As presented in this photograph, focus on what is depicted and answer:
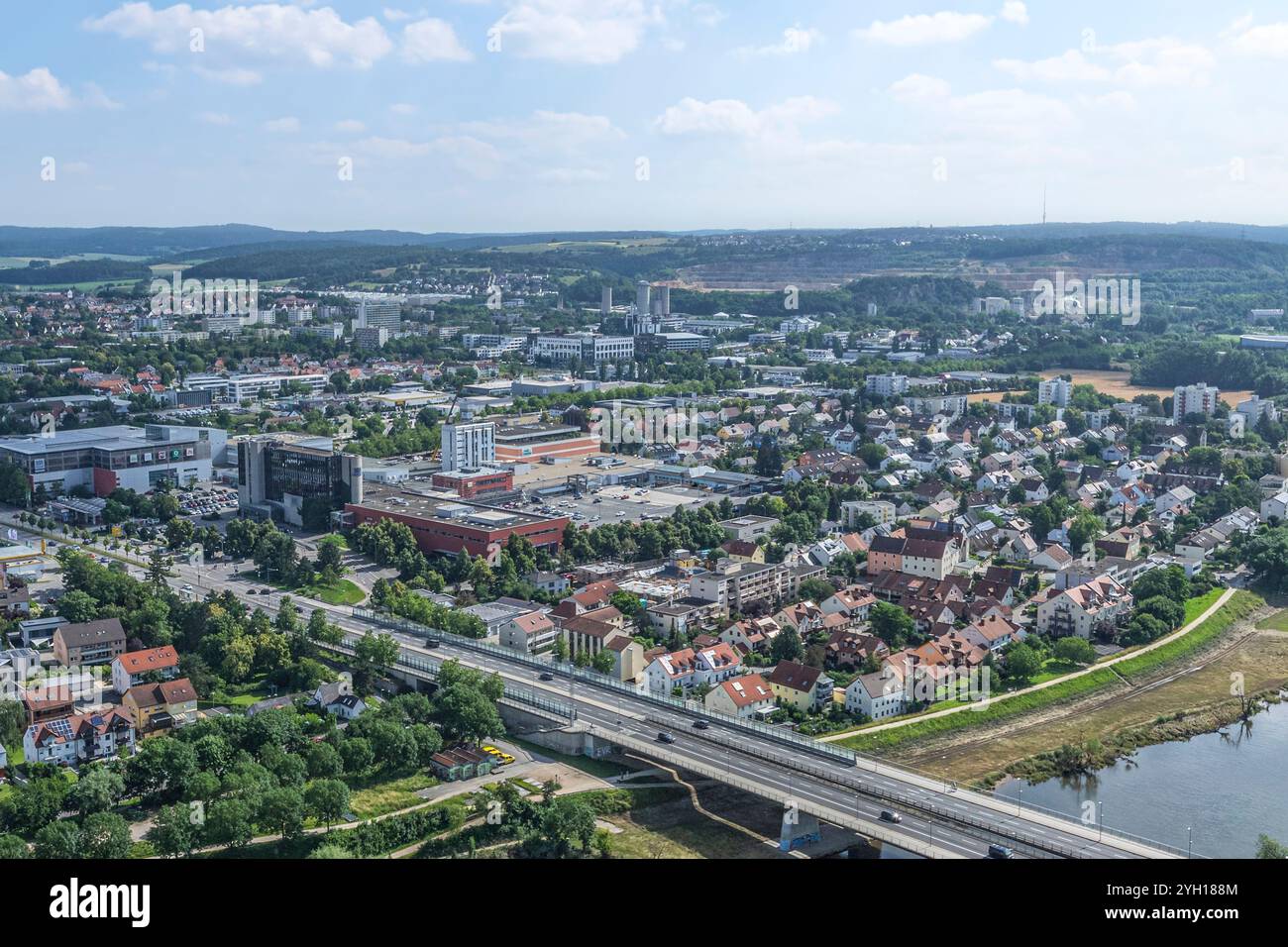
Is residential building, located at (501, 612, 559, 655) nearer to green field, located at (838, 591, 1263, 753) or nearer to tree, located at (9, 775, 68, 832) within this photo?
green field, located at (838, 591, 1263, 753)

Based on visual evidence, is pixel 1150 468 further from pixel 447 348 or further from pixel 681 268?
pixel 681 268

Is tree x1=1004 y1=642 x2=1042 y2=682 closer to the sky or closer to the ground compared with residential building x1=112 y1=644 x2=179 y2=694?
closer to the ground

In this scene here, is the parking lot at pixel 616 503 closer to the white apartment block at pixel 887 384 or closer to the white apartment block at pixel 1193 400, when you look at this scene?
the white apartment block at pixel 887 384

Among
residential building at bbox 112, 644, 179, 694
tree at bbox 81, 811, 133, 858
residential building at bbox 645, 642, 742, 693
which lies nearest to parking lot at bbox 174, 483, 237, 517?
residential building at bbox 112, 644, 179, 694

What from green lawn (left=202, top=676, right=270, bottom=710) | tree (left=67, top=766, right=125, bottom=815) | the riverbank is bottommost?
the riverbank

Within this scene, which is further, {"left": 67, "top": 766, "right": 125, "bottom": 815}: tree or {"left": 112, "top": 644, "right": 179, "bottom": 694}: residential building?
{"left": 112, "top": 644, "right": 179, "bottom": 694}: residential building

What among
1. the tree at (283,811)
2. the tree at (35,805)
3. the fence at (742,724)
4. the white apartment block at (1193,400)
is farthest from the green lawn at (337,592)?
the white apartment block at (1193,400)
